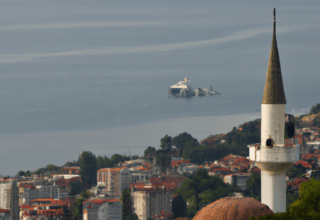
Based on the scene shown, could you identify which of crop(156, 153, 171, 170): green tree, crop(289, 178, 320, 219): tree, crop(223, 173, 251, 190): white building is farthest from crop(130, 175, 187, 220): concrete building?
crop(289, 178, 320, 219): tree

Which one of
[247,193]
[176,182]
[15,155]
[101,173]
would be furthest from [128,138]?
[247,193]

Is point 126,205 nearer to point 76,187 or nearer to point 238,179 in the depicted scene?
point 238,179

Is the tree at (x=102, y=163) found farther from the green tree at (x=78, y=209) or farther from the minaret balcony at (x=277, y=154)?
the minaret balcony at (x=277, y=154)

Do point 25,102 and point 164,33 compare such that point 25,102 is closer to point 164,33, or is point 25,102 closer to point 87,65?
point 164,33

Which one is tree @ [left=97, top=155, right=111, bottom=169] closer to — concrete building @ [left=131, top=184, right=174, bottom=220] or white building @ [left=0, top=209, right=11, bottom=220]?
concrete building @ [left=131, top=184, right=174, bottom=220]

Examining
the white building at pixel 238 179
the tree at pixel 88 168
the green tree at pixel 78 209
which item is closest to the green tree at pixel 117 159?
the tree at pixel 88 168

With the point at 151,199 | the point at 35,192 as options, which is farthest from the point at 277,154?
the point at 35,192
